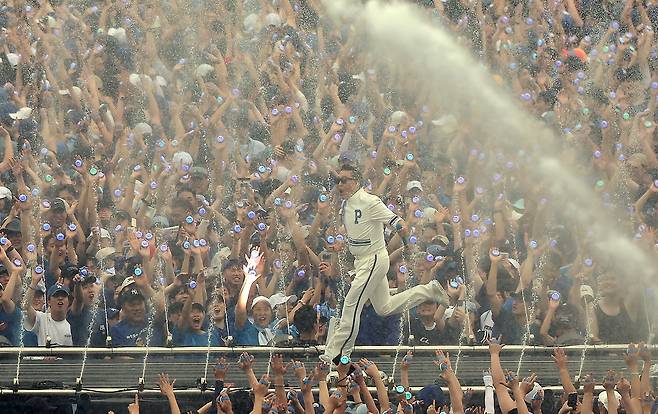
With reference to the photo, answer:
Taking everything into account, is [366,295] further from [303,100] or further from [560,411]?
[303,100]

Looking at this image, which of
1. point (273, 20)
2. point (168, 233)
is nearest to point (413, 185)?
point (168, 233)

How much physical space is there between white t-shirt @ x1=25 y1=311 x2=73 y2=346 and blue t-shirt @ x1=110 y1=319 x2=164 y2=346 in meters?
0.39

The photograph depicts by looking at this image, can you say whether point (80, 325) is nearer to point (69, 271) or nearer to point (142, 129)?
point (69, 271)

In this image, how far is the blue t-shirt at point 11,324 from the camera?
17359 millimetres

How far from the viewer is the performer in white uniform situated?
54.4 ft

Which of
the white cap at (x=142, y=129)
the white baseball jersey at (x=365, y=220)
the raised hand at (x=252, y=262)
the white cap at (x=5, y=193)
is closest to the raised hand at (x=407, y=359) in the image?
the white baseball jersey at (x=365, y=220)

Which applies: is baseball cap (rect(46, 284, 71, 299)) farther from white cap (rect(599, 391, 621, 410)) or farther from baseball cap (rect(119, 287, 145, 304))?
white cap (rect(599, 391, 621, 410))

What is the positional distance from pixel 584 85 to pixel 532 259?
15.1 ft

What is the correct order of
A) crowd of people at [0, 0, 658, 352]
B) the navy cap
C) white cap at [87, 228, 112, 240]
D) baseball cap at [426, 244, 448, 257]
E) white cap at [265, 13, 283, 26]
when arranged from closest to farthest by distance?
crowd of people at [0, 0, 658, 352] → baseball cap at [426, 244, 448, 257] → the navy cap → white cap at [87, 228, 112, 240] → white cap at [265, 13, 283, 26]

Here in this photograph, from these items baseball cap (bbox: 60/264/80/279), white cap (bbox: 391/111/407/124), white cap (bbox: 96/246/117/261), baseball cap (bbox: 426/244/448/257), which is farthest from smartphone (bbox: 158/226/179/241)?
white cap (bbox: 391/111/407/124)

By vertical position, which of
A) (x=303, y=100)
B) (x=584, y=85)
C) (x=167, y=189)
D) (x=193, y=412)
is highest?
(x=584, y=85)

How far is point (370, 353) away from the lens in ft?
56.6

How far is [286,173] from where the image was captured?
2048 cm

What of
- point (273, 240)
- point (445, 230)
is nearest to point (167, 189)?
point (273, 240)
